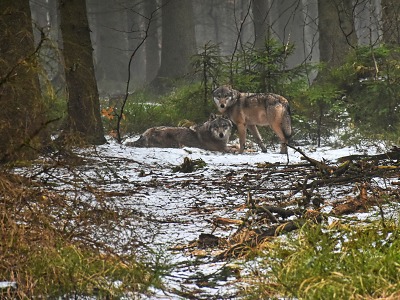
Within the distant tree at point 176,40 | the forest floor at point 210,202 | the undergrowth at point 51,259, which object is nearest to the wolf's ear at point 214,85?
the forest floor at point 210,202

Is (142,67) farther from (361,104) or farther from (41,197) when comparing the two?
(41,197)

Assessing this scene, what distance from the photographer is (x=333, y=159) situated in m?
9.70

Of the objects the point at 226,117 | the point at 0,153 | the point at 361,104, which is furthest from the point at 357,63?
the point at 0,153

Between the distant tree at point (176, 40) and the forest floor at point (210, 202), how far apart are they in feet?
50.6

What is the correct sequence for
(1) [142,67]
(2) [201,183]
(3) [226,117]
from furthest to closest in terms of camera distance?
1. (1) [142,67]
2. (3) [226,117]
3. (2) [201,183]

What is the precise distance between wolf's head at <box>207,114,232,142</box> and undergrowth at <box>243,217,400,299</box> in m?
8.14

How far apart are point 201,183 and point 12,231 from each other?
4.05 metres

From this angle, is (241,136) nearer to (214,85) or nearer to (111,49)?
(214,85)

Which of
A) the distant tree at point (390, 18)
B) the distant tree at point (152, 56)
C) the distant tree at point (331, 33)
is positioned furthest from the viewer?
the distant tree at point (152, 56)

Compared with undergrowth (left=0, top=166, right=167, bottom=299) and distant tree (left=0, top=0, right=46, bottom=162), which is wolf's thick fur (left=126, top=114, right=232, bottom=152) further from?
undergrowth (left=0, top=166, right=167, bottom=299)

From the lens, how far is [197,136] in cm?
1296

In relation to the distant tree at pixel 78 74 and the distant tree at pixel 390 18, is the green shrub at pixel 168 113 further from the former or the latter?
the distant tree at pixel 390 18

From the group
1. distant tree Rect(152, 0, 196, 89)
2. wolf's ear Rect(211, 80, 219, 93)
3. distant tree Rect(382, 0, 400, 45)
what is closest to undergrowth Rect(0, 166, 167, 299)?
wolf's ear Rect(211, 80, 219, 93)

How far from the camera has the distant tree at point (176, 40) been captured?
25.2 meters
